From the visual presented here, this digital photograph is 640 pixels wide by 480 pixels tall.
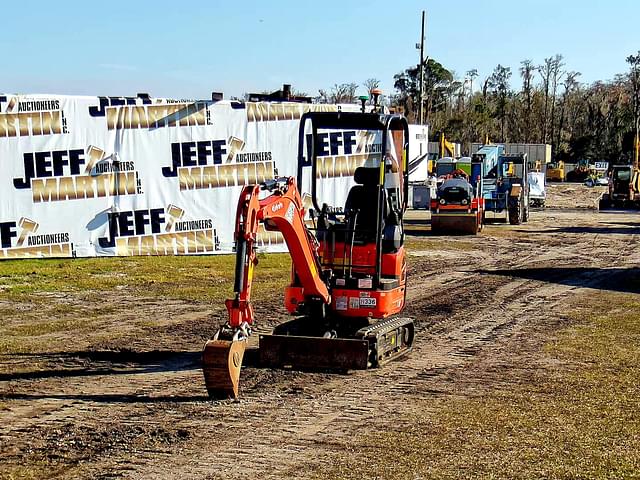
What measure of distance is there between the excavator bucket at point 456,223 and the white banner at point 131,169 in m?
7.08

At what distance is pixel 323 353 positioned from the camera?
1037 cm

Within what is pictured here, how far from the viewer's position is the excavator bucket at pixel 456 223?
1181 inches

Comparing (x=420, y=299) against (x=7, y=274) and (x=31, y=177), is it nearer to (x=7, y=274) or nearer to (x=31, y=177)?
(x=7, y=274)

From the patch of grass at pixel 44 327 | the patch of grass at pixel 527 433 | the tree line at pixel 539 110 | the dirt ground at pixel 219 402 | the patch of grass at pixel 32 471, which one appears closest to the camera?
the patch of grass at pixel 32 471

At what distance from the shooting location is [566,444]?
26.1 ft

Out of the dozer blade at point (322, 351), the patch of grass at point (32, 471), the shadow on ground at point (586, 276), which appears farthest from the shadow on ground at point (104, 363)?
the shadow on ground at point (586, 276)

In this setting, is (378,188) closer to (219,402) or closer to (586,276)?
(219,402)

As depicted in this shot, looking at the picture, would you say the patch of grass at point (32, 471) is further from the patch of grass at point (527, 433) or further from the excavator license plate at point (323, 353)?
the excavator license plate at point (323, 353)

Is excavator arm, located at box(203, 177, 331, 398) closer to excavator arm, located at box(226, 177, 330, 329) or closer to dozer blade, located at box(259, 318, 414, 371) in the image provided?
excavator arm, located at box(226, 177, 330, 329)

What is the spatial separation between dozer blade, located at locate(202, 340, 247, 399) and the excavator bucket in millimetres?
21615

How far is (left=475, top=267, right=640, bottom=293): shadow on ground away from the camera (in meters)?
19.2

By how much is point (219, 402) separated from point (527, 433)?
9.84ft

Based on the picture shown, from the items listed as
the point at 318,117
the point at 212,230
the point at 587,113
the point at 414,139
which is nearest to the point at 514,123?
the point at 587,113

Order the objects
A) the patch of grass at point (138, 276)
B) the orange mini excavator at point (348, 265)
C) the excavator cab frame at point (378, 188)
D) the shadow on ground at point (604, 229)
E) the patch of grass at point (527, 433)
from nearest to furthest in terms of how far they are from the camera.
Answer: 1. the patch of grass at point (527, 433)
2. the orange mini excavator at point (348, 265)
3. the excavator cab frame at point (378, 188)
4. the patch of grass at point (138, 276)
5. the shadow on ground at point (604, 229)
